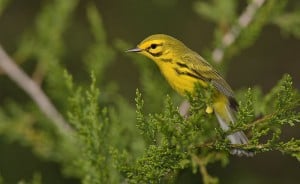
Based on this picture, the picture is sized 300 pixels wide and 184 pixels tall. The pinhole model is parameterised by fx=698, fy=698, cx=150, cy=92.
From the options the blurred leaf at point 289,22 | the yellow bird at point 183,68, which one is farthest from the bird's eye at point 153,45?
the blurred leaf at point 289,22

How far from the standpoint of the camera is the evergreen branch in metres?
3.88

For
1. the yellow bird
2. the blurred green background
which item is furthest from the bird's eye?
the blurred green background

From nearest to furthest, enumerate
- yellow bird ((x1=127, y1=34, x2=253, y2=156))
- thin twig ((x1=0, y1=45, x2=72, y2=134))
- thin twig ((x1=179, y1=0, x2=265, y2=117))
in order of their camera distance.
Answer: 1. yellow bird ((x1=127, y1=34, x2=253, y2=156))
2. thin twig ((x1=179, y1=0, x2=265, y2=117))
3. thin twig ((x1=0, y1=45, x2=72, y2=134))

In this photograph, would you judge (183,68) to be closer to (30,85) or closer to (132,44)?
(30,85)

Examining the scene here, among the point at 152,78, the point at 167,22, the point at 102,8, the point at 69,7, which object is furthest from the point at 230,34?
Answer: the point at 102,8

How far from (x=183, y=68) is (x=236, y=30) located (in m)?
0.59

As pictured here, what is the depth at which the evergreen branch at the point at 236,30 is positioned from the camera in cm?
388

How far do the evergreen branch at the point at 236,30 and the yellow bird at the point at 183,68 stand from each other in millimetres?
414

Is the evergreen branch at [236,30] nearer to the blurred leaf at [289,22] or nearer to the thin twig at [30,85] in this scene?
the blurred leaf at [289,22]

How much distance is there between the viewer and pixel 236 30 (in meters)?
3.91

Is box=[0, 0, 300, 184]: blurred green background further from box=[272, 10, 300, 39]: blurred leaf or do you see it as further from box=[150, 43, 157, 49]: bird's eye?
box=[150, 43, 157, 49]: bird's eye

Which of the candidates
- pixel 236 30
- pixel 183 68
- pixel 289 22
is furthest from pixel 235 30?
pixel 183 68

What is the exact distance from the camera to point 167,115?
2.47 metres

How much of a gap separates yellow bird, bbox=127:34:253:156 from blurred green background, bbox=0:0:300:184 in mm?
1994
